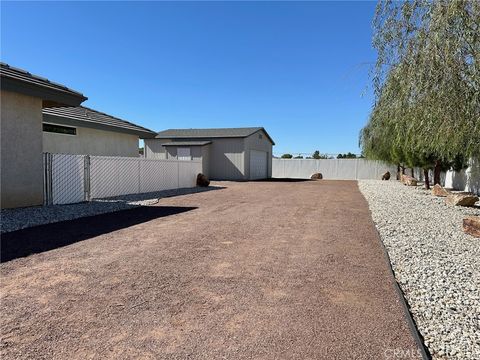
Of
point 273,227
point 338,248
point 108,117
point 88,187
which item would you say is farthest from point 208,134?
point 338,248

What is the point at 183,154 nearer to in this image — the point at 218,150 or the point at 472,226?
the point at 218,150

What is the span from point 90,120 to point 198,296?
43.1ft

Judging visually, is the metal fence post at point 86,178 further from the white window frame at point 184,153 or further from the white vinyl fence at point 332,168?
the white vinyl fence at point 332,168

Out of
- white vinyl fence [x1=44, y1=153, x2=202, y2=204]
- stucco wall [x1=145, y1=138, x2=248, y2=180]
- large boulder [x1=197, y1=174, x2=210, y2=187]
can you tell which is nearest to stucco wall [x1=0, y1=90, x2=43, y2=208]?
white vinyl fence [x1=44, y1=153, x2=202, y2=204]

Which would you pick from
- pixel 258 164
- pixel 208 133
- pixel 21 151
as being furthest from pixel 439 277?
pixel 258 164

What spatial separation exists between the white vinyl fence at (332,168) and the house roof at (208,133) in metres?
5.20

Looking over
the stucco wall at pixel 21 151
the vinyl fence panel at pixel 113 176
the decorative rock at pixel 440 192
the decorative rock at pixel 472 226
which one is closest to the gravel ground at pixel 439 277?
the decorative rock at pixel 472 226

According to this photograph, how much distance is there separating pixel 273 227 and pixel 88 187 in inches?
271

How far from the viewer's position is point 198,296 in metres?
3.67

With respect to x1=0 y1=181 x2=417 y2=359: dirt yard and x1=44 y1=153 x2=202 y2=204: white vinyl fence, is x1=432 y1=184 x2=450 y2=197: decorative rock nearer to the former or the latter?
x1=0 y1=181 x2=417 y2=359: dirt yard

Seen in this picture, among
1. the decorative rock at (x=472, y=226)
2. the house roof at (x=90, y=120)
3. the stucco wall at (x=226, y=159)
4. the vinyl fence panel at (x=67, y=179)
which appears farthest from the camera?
the stucco wall at (x=226, y=159)

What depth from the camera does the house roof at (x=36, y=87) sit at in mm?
8266

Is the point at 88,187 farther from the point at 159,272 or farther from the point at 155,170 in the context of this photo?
the point at 159,272

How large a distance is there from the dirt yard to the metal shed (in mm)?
20142
